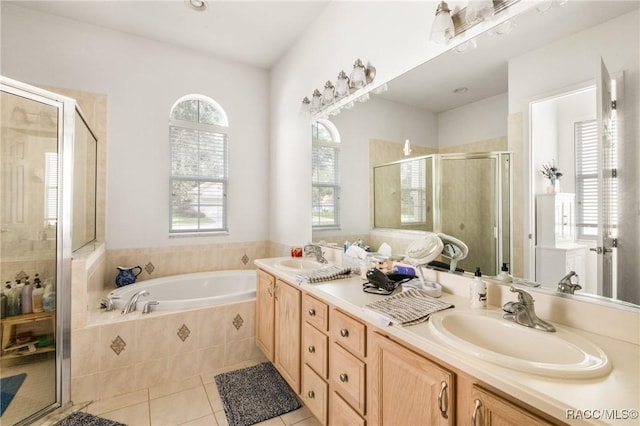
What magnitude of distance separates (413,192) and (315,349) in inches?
41.4

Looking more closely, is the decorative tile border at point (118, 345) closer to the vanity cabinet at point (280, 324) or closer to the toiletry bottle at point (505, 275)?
the vanity cabinet at point (280, 324)

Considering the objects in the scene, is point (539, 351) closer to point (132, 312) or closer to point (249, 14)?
point (132, 312)

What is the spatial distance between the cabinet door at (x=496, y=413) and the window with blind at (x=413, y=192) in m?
0.97

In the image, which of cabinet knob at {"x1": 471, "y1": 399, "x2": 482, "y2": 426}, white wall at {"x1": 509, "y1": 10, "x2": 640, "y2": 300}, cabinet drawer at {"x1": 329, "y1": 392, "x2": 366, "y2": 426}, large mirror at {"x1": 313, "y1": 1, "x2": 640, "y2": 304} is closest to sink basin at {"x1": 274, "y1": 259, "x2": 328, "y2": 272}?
cabinet drawer at {"x1": 329, "y1": 392, "x2": 366, "y2": 426}

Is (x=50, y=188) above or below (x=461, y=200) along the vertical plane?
above

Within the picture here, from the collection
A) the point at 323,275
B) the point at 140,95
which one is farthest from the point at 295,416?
the point at 140,95

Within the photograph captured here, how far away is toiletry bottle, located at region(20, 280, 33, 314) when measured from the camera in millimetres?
1947

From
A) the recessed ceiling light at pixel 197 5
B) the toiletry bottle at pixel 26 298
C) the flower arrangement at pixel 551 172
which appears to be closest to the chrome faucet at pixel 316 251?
the flower arrangement at pixel 551 172

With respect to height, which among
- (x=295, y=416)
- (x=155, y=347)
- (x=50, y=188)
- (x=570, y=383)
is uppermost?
(x=50, y=188)

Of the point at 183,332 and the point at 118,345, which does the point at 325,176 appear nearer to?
the point at 183,332

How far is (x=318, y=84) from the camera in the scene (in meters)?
2.53

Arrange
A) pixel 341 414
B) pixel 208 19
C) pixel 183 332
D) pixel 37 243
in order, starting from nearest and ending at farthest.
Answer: pixel 341 414, pixel 37 243, pixel 183 332, pixel 208 19

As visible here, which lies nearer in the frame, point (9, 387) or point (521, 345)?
point (521, 345)

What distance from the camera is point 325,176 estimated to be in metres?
2.42
